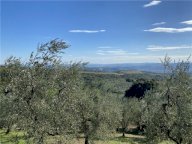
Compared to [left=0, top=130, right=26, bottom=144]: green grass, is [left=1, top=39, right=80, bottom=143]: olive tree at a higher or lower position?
higher

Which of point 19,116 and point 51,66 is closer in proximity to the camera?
point 19,116

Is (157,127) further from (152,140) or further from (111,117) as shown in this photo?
(111,117)

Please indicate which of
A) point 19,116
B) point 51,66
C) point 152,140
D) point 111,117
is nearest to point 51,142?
point 19,116

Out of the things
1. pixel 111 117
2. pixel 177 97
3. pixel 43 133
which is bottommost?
pixel 111 117

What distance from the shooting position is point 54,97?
21.2 meters

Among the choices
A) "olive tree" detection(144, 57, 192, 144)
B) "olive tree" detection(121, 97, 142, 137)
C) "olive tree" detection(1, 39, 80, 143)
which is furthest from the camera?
"olive tree" detection(121, 97, 142, 137)

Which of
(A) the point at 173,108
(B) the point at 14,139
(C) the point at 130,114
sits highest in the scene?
(A) the point at 173,108

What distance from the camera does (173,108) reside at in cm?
2509

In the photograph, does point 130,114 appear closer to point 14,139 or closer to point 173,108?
point 173,108

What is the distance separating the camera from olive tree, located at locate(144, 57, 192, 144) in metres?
24.2

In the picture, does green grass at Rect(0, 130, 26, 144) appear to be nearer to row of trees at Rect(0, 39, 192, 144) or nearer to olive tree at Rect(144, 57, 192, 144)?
row of trees at Rect(0, 39, 192, 144)

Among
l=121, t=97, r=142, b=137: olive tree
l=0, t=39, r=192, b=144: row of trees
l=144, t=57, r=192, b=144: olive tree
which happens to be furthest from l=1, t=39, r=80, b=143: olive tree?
l=121, t=97, r=142, b=137: olive tree

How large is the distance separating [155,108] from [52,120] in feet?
31.1

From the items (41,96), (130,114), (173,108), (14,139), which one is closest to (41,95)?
(41,96)
